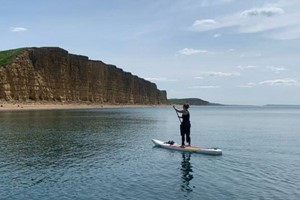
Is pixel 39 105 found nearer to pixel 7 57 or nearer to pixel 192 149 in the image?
pixel 7 57

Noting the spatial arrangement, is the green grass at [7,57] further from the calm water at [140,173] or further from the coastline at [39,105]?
the calm water at [140,173]

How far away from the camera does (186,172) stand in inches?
845

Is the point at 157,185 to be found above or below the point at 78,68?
below

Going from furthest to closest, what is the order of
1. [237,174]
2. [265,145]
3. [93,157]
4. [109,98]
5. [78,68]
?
[109,98], [78,68], [265,145], [93,157], [237,174]

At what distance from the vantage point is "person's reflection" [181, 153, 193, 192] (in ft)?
58.3

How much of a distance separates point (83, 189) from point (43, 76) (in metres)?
126

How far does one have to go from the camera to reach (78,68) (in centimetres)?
15925

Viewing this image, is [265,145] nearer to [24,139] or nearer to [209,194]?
[209,194]

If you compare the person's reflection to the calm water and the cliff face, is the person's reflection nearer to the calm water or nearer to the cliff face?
the calm water

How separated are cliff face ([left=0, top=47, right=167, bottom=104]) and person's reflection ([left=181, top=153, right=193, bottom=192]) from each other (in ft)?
330

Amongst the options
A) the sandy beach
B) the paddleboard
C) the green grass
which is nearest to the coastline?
the sandy beach

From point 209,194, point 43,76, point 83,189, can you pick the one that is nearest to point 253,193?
point 209,194

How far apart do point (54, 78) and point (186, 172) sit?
416 feet

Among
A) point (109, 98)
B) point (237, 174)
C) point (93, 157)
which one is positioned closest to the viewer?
point (237, 174)
